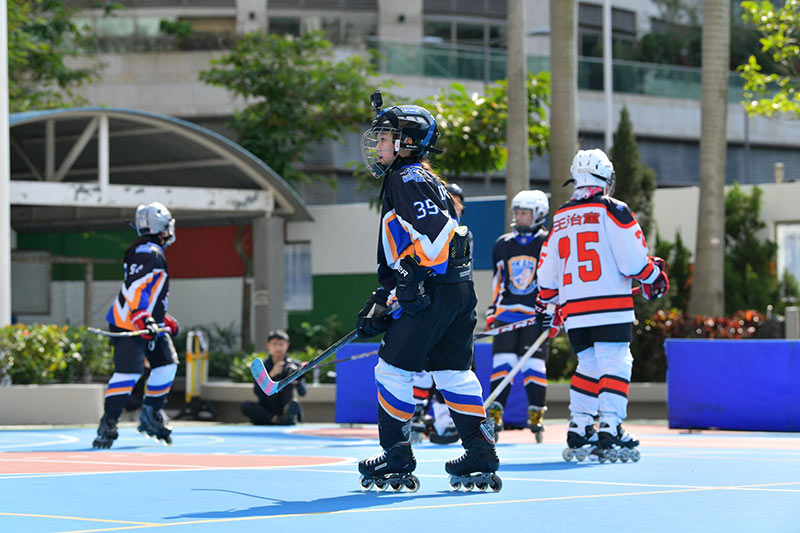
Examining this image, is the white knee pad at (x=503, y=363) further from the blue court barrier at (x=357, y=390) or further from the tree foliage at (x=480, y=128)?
the tree foliage at (x=480, y=128)

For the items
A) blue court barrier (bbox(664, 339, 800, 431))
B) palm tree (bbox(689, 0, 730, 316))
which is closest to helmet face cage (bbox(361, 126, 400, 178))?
blue court barrier (bbox(664, 339, 800, 431))

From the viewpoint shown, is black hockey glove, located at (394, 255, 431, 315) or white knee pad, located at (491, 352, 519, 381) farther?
white knee pad, located at (491, 352, 519, 381)

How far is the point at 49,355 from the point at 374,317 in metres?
10.1

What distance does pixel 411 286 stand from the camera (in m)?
6.94

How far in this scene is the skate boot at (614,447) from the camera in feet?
29.5

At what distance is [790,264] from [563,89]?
5.97 meters

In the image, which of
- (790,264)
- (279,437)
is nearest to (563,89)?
(790,264)

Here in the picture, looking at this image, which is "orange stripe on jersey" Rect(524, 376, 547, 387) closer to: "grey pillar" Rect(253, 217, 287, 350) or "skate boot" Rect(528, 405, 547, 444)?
"skate boot" Rect(528, 405, 547, 444)

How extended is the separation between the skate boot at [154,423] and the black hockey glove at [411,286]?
529 cm

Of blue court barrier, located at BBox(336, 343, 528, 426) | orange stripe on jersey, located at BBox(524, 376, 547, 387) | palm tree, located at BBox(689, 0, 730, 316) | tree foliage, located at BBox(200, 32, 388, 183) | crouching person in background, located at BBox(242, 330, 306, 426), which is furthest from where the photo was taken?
tree foliage, located at BBox(200, 32, 388, 183)

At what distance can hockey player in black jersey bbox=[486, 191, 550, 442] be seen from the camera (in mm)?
11727

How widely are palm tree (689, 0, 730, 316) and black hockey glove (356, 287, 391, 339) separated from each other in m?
12.2

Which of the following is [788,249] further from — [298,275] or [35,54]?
[35,54]

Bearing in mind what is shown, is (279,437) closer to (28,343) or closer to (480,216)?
(28,343)
